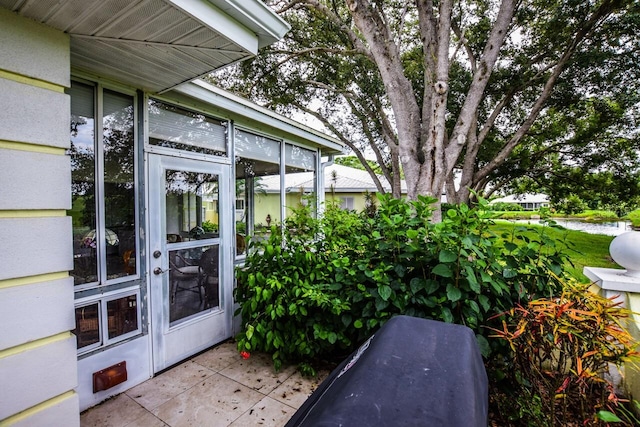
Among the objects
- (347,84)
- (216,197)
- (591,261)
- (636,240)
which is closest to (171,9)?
(216,197)

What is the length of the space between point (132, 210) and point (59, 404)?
5.16 ft

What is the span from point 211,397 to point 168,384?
483 mm

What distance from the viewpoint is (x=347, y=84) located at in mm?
9305

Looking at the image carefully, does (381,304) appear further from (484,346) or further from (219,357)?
(219,357)

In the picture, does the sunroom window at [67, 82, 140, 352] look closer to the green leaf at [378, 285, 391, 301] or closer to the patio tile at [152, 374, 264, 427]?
the patio tile at [152, 374, 264, 427]

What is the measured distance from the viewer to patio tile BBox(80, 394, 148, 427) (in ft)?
7.52

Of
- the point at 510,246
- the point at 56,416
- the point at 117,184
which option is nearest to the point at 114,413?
the point at 56,416

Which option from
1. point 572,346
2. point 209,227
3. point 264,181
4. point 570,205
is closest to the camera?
point 572,346

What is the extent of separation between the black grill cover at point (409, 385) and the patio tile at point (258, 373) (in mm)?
1626

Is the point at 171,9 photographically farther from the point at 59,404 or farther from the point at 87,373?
the point at 87,373

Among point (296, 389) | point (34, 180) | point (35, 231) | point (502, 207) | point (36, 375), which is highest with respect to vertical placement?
point (34, 180)

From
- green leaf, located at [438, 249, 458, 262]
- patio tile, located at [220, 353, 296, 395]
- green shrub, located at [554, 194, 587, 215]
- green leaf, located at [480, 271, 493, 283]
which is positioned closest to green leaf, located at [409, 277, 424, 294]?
green leaf, located at [438, 249, 458, 262]

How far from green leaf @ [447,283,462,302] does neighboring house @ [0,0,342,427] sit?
7.52 feet

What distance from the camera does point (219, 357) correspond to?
3.28m
